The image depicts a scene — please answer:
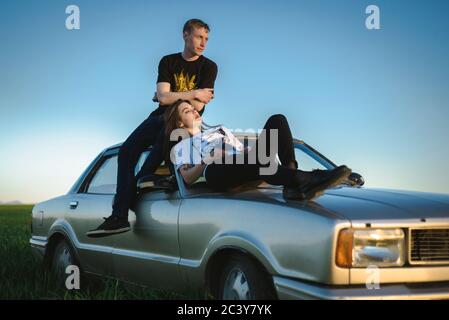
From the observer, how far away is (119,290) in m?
5.20

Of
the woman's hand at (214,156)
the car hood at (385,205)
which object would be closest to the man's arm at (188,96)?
the woman's hand at (214,156)

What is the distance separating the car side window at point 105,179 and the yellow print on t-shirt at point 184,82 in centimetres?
92

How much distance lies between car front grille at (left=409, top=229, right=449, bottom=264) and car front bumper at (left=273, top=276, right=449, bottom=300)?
13 centimetres

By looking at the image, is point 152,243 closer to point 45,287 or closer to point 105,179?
point 105,179

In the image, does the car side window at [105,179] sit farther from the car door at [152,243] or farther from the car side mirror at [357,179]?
the car side mirror at [357,179]

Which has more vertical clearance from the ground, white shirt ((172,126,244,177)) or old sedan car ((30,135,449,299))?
white shirt ((172,126,244,177))

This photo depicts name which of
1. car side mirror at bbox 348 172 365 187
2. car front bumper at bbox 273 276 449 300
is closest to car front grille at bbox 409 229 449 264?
car front bumper at bbox 273 276 449 300

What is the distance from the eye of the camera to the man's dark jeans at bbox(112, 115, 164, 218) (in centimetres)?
508

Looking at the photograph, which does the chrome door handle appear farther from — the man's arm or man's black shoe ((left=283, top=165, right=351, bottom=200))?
man's black shoe ((left=283, top=165, right=351, bottom=200))

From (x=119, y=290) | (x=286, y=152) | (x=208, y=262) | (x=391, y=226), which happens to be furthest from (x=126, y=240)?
(x=391, y=226)

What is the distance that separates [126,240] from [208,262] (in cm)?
124

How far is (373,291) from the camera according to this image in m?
3.30

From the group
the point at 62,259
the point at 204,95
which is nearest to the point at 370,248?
the point at 204,95

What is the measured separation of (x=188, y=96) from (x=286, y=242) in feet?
7.87
